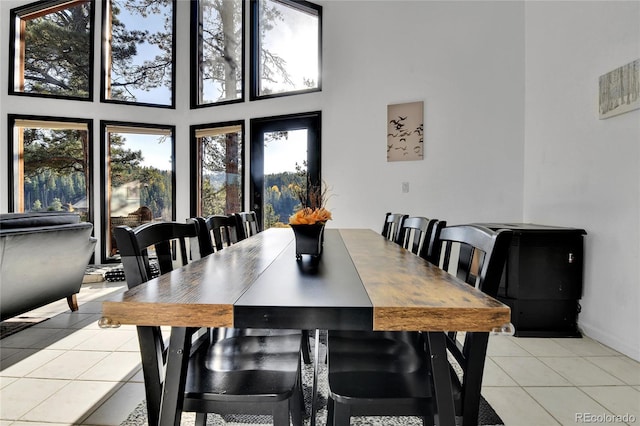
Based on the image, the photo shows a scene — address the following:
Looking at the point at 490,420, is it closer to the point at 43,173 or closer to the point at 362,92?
the point at 362,92

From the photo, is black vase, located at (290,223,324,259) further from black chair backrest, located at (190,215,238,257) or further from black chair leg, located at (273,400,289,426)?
black chair leg, located at (273,400,289,426)

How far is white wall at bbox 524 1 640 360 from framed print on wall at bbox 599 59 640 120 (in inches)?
2.2

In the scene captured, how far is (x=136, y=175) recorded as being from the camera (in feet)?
16.6

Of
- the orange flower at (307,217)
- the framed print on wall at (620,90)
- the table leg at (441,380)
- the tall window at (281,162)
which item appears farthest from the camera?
the tall window at (281,162)

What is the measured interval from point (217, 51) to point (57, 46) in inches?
93.7

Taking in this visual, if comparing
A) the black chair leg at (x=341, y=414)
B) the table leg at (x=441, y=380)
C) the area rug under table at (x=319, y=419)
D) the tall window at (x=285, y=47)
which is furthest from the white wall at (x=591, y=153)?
the tall window at (x=285, y=47)

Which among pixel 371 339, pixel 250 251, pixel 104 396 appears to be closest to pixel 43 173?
pixel 104 396

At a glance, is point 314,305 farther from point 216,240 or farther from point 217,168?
point 217,168

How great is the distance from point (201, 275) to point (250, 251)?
53cm

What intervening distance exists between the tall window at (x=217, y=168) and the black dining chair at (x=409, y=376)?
3.96 metres

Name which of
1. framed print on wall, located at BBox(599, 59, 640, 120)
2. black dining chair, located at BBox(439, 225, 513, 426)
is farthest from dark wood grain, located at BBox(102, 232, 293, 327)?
framed print on wall, located at BBox(599, 59, 640, 120)

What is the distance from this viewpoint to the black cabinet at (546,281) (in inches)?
103

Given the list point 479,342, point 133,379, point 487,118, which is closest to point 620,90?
point 487,118

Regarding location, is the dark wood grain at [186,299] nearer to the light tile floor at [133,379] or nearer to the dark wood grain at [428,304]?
the dark wood grain at [428,304]
